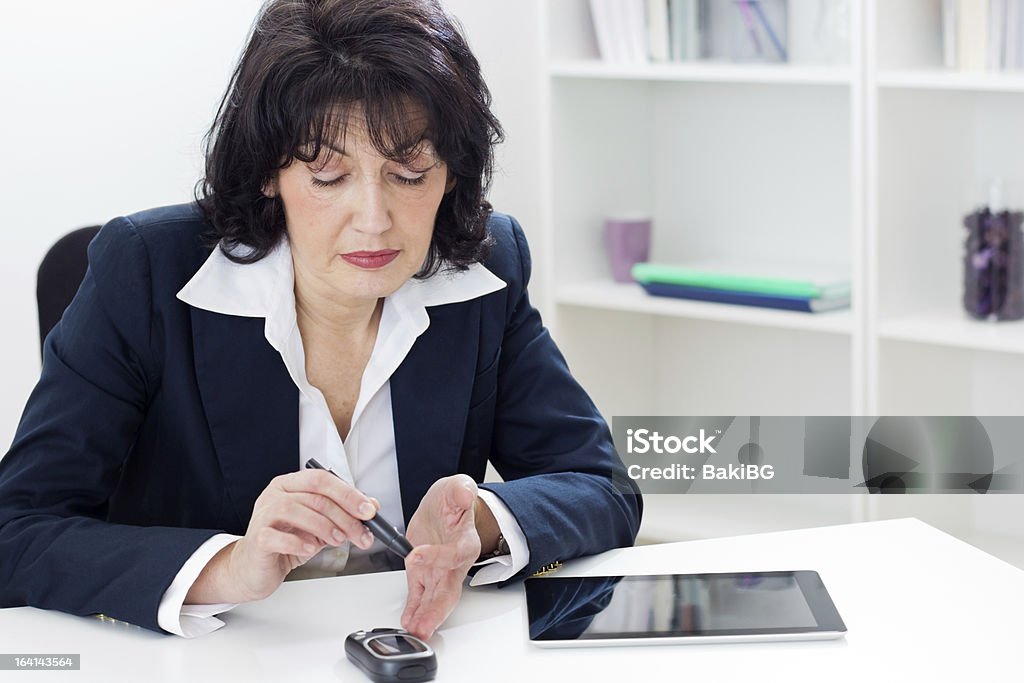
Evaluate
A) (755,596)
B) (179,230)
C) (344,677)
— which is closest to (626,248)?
(179,230)

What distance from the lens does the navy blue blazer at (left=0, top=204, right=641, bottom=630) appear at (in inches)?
52.1

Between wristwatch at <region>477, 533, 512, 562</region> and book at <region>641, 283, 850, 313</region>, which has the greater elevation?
book at <region>641, 283, 850, 313</region>

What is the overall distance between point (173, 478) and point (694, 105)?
6.16 feet

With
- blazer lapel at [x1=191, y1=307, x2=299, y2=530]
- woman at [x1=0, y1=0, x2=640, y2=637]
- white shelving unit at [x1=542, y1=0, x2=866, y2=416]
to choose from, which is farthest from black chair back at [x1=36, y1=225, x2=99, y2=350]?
white shelving unit at [x1=542, y1=0, x2=866, y2=416]

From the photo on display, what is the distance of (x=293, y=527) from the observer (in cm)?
121

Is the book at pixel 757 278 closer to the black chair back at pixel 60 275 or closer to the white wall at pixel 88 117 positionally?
the white wall at pixel 88 117

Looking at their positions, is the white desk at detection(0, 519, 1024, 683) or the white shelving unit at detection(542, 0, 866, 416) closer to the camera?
the white desk at detection(0, 519, 1024, 683)

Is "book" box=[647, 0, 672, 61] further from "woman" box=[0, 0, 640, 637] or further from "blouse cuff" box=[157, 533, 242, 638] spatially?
"blouse cuff" box=[157, 533, 242, 638]

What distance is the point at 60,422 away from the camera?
1.40m

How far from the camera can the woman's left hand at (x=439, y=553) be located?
1.23m

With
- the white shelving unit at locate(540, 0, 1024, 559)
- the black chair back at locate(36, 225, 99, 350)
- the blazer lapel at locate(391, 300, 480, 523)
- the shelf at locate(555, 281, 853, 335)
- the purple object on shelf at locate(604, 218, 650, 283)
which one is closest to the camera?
the blazer lapel at locate(391, 300, 480, 523)

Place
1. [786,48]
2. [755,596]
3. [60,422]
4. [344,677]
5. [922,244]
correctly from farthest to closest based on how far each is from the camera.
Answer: [786,48] < [922,244] < [60,422] < [755,596] < [344,677]

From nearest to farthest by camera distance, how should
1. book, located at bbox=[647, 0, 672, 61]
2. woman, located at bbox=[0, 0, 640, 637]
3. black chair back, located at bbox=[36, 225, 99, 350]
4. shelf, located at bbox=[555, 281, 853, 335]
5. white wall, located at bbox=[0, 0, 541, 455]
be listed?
1. woman, located at bbox=[0, 0, 640, 637]
2. black chair back, located at bbox=[36, 225, 99, 350]
3. white wall, located at bbox=[0, 0, 541, 455]
4. shelf, located at bbox=[555, 281, 853, 335]
5. book, located at bbox=[647, 0, 672, 61]

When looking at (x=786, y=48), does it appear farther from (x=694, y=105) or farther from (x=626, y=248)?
(x=626, y=248)
